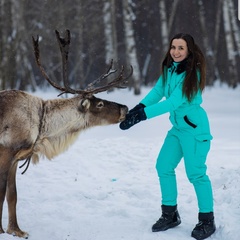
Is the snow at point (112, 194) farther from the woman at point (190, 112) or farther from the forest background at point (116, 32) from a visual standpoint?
the forest background at point (116, 32)

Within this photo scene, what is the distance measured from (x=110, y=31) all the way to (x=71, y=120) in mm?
13123

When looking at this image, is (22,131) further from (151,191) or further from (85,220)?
(151,191)

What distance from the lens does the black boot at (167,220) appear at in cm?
426

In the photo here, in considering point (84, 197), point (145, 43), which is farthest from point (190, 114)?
point (145, 43)

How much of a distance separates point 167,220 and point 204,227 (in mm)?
369

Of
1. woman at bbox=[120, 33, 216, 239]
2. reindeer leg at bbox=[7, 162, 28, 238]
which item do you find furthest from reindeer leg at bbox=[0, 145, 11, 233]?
woman at bbox=[120, 33, 216, 239]

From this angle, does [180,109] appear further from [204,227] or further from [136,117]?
[204,227]

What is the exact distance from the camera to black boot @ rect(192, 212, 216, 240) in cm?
405

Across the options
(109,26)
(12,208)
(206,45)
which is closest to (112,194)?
(12,208)

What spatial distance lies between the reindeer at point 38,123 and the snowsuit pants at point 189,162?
0.59 m

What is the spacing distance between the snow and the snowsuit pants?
332 mm

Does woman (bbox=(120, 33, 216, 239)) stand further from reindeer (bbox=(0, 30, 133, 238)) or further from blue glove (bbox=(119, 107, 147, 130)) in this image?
reindeer (bbox=(0, 30, 133, 238))

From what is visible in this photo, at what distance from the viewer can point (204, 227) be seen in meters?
4.07

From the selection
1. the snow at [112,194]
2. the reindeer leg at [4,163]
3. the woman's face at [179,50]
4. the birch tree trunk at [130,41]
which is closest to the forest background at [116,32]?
the birch tree trunk at [130,41]
